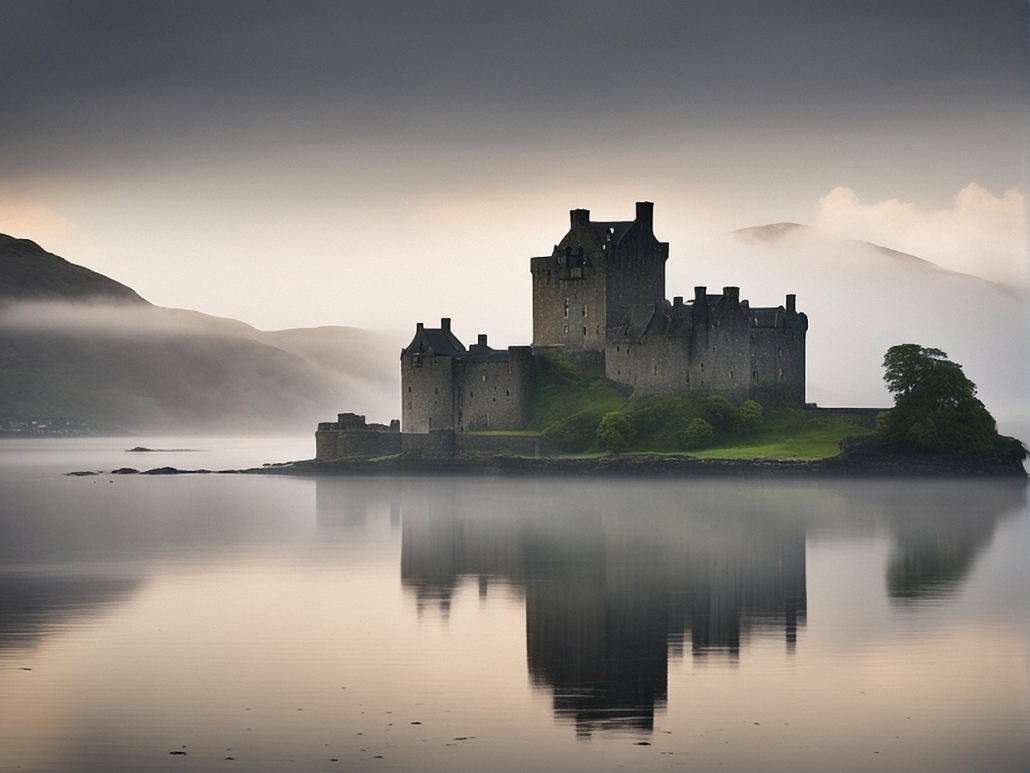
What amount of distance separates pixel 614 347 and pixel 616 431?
774 centimetres

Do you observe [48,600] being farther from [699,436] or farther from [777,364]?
[777,364]

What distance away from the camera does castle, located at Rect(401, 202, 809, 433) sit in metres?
73.1

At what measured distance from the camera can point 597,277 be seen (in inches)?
3095

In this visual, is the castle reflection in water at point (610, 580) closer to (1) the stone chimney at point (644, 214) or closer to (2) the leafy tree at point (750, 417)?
(2) the leafy tree at point (750, 417)

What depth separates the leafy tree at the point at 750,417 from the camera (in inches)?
2773

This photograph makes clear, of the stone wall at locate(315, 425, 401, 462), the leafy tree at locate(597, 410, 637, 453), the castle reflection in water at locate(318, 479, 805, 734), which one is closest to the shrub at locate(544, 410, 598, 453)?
the leafy tree at locate(597, 410, 637, 453)

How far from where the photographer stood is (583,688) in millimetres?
19828

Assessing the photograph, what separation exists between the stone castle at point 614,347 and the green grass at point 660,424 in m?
1.02

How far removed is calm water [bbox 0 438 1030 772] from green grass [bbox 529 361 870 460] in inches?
841

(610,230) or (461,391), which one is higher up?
(610,230)

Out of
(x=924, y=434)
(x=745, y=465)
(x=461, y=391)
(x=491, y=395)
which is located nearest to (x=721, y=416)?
(x=745, y=465)

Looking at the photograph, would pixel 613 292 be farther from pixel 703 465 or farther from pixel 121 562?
pixel 121 562

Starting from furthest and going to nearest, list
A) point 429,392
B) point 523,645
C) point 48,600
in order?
1. point 429,392
2. point 48,600
3. point 523,645

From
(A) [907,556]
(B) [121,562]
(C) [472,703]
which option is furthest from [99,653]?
(A) [907,556]
